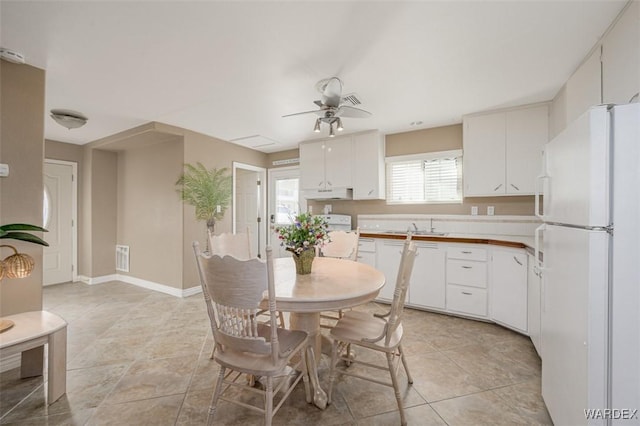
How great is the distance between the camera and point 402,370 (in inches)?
82.9

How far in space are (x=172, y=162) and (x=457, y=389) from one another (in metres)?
4.39

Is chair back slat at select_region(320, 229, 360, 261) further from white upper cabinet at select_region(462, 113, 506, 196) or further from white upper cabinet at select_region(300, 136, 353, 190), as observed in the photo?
white upper cabinet at select_region(462, 113, 506, 196)

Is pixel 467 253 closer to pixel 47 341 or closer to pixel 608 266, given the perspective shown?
pixel 608 266

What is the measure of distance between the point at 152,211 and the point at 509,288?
5.02 m

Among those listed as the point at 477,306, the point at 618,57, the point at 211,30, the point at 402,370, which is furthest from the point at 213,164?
the point at 618,57

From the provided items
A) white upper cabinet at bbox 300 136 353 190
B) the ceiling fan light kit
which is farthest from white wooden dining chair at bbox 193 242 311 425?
the ceiling fan light kit

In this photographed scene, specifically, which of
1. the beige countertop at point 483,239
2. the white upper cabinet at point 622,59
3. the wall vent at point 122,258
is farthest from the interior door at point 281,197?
the white upper cabinet at point 622,59

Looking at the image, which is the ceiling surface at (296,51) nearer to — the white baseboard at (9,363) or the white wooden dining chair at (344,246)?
the white wooden dining chair at (344,246)

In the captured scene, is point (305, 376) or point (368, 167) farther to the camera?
point (368, 167)

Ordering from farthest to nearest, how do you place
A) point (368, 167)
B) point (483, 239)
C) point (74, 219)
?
point (74, 219) → point (368, 167) → point (483, 239)

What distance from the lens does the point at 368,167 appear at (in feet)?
13.4

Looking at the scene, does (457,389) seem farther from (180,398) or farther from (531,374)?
(180,398)

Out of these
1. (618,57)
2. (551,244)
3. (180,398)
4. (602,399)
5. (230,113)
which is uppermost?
(230,113)

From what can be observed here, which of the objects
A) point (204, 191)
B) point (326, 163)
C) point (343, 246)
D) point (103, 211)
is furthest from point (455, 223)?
point (103, 211)
